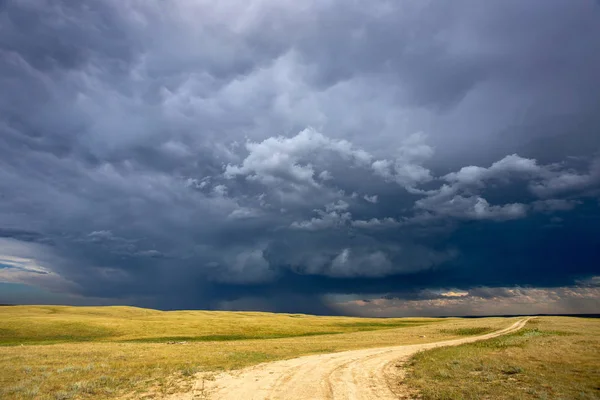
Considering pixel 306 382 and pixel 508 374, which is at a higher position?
pixel 306 382

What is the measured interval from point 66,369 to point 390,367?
2391 cm

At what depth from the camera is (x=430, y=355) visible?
33.7 m

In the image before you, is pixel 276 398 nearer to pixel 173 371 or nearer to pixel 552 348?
pixel 173 371

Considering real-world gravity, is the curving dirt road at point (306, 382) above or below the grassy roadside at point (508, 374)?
above

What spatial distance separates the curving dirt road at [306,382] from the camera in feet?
61.0

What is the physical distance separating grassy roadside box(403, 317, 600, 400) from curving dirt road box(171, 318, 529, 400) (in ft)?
6.51

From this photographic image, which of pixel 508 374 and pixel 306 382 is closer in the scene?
pixel 306 382

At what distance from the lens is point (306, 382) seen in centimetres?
2159

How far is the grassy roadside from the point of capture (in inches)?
724

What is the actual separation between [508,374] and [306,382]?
42.7ft

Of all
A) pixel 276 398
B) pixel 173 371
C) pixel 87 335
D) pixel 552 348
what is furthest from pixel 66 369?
pixel 87 335

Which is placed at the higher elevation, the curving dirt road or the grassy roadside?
the curving dirt road

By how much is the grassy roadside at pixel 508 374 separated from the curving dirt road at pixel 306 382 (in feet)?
6.51

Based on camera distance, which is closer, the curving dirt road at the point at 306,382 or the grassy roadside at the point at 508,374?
the grassy roadside at the point at 508,374
